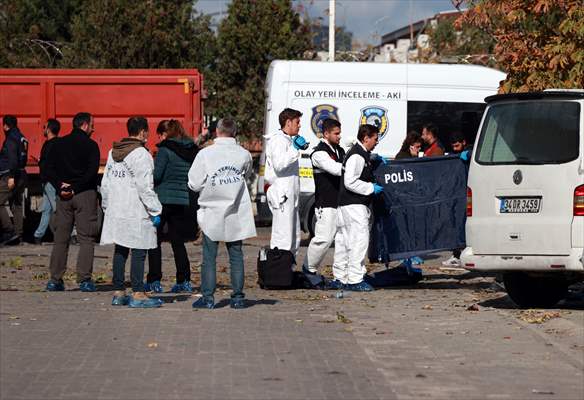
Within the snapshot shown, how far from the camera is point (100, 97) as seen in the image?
2359 cm

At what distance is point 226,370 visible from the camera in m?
9.09

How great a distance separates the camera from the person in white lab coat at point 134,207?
12727mm

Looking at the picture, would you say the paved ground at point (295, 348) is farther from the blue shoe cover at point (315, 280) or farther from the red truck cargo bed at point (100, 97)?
the red truck cargo bed at point (100, 97)

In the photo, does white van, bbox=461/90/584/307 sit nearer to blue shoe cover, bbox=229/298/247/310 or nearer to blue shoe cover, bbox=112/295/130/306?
blue shoe cover, bbox=229/298/247/310

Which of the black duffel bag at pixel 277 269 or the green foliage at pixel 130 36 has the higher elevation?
the green foliage at pixel 130 36

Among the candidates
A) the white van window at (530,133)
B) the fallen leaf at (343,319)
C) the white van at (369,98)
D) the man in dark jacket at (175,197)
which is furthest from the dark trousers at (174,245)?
the white van at (369,98)

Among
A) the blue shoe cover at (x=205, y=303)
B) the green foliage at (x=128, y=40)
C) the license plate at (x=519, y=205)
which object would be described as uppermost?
the green foliage at (x=128, y=40)

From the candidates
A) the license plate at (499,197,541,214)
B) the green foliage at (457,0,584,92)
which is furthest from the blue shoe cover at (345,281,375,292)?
the green foliage at (457,0,584,92)

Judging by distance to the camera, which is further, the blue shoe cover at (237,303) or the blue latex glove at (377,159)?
the blue latex glove at (377,159)

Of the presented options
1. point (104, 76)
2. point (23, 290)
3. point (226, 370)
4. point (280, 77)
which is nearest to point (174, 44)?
point (104, 76)

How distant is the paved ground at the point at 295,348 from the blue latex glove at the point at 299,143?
1.56 meters

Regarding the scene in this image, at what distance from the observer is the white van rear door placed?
11.9 metres

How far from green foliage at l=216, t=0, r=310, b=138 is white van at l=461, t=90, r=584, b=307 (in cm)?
2135

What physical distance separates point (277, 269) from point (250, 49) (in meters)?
20.2
